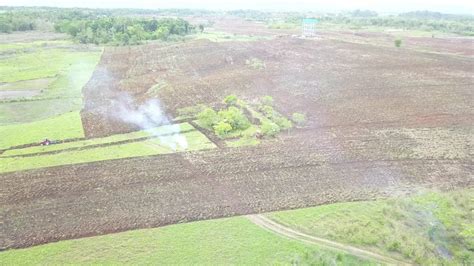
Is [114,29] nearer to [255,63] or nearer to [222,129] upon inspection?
[255,63]

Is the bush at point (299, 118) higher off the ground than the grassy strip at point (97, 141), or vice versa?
the bush at point (299, 118)

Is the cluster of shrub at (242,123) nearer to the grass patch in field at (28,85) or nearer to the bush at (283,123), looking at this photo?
the bush at (283,123)

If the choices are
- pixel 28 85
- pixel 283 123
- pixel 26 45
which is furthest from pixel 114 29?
pixel 283 123

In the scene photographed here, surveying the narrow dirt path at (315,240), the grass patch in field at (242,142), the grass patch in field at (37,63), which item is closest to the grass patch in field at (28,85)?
the grass patch in field at (37,63)

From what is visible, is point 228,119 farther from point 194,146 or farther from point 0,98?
point 0,98

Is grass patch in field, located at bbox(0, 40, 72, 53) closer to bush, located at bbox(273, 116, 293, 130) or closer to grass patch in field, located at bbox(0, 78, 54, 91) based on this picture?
grass patch in field, located at bbox(0, 78, 54, 91)

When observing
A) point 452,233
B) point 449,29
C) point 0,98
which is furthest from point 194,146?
point 449,29

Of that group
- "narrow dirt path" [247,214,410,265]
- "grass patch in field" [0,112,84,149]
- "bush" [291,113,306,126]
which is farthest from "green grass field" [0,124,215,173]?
"narrow dirt path" [247,214,410,265]
